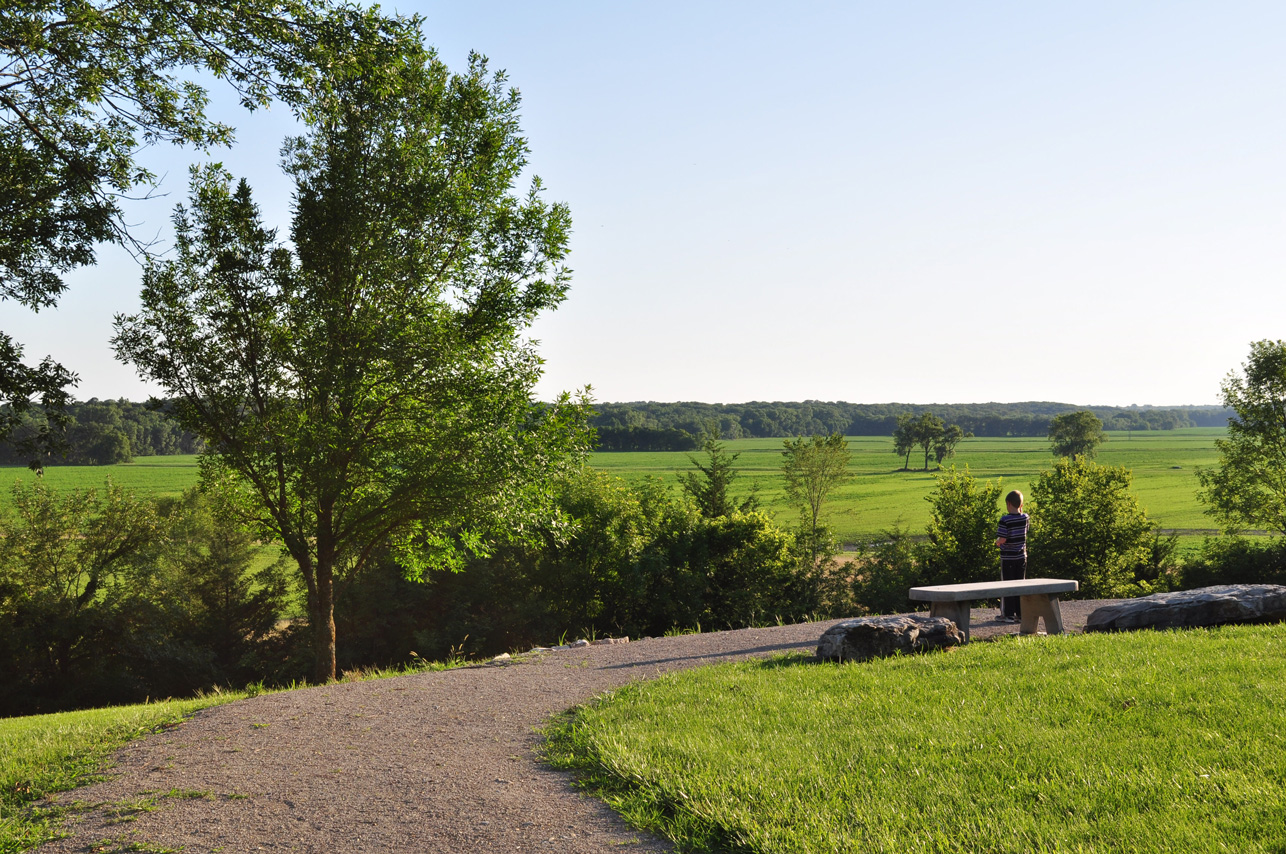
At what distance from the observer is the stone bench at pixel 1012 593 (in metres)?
10.8

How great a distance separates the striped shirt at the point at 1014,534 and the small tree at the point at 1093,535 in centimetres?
1306

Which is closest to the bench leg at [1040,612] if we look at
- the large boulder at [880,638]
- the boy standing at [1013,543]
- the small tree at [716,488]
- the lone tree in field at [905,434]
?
the boy standing at [1013,543]

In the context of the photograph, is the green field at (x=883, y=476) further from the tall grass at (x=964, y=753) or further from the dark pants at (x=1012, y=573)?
the tall grass at (x=964, y=753)

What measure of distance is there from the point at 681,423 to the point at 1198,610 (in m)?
110

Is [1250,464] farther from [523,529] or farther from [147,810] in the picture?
[147,810]

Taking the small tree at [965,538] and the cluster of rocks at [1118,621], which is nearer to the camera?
the cluster of rocks at [1118,621]

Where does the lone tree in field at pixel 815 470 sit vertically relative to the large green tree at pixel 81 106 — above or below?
below

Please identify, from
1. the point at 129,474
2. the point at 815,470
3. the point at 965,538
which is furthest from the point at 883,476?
the point at 129,474

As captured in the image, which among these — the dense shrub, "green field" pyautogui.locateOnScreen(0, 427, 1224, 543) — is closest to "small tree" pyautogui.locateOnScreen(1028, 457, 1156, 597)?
the dense shrub

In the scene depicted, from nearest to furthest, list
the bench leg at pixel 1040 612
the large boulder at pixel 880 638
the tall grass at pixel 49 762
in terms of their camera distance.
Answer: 1. the tall grass at pixel 49 762
2. the large boulder at pixel 880 638
3. the bench leg at pixel 1040 612

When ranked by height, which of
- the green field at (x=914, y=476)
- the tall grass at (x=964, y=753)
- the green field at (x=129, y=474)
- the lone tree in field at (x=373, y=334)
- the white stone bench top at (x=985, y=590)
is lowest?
the green field at (x=914, y=476)

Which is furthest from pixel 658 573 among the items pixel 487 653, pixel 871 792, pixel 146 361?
pixel 871 792

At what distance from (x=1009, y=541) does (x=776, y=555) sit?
49.5 feet

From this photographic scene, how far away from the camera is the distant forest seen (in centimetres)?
5547
